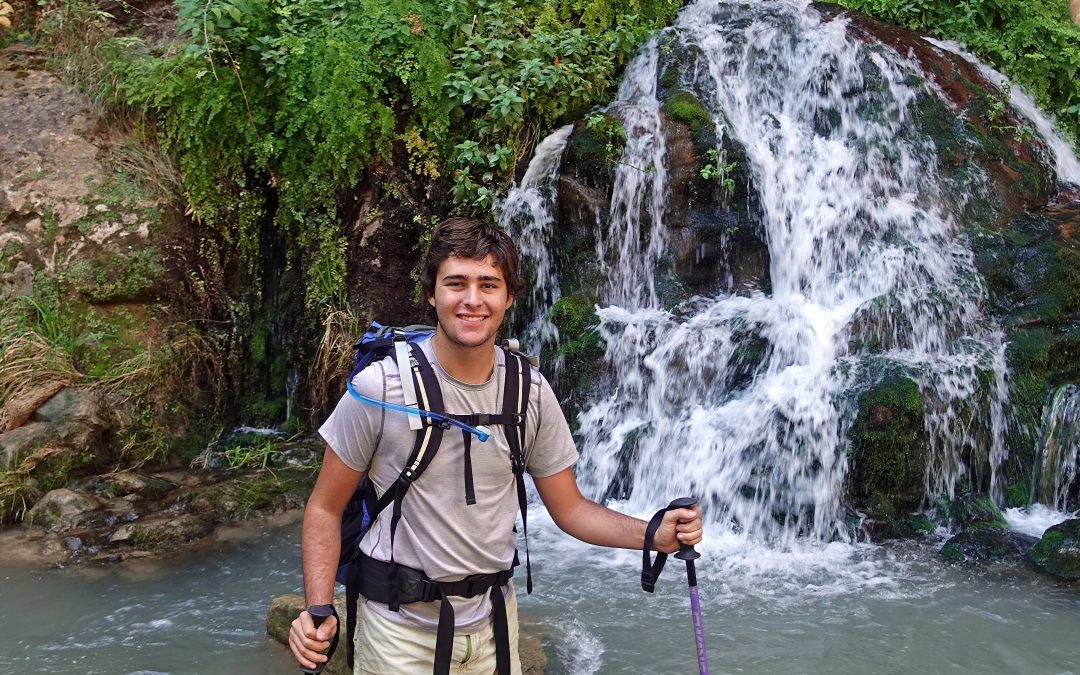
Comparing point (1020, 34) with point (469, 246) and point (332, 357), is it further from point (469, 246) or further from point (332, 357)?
point (469, 246)

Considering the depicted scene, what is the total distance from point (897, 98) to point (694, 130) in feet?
7.29

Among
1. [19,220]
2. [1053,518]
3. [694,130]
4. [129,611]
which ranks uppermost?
[694,130]

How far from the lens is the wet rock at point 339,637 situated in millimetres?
4615

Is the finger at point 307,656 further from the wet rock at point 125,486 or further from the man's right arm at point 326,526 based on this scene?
the wet rock at point 125,486

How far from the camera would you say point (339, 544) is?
2703 millimetres

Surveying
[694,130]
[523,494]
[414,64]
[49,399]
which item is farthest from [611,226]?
[523,494]

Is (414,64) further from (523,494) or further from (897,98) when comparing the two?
(523,494)

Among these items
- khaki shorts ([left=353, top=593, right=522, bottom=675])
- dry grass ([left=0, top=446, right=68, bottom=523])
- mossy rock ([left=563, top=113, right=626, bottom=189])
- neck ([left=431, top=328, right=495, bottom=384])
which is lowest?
dry grass ([left=0, top=446, right=68, bottom=523])

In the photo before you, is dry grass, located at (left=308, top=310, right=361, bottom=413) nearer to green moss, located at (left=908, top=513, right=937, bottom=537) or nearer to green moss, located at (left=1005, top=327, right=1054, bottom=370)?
green moss, located at (left=908, top=513, right=937, bottom=537)

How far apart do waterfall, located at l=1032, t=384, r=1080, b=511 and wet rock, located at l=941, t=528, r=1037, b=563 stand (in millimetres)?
776

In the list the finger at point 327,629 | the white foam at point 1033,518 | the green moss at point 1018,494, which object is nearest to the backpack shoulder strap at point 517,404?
the finger at point 327,629

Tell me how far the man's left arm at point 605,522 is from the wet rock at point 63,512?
16.3 feet

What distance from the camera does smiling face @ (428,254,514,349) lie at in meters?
2.66

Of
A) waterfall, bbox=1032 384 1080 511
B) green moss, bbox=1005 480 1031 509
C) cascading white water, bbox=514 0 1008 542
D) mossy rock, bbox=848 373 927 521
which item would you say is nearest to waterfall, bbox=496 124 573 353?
cascading white water, bbox=514 0 1008 542
